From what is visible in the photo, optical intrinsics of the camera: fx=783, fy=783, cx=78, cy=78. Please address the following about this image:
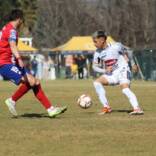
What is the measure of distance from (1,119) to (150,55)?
4405 cm

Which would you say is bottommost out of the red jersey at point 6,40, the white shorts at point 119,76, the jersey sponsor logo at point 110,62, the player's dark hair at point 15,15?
the white shorts at point 119,76

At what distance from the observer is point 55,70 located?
69812mm

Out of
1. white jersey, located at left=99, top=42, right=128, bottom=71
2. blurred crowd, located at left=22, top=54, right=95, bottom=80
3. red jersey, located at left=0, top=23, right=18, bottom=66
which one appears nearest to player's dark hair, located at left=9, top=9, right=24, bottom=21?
red jersey, located at left=0, top=23, right=18, bottom=66

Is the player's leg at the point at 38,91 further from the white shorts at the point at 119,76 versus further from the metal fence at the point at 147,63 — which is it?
the metal fence at the point at 147,63

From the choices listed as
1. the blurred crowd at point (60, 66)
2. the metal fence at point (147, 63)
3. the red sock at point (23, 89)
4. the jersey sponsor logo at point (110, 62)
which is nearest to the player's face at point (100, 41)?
the jersey sponsor logo at point (110, 62)

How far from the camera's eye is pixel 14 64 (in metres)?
15.4

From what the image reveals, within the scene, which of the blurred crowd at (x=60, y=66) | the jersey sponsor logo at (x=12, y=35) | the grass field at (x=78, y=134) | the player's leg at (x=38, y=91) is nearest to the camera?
the grass field at (x=78, y=134)

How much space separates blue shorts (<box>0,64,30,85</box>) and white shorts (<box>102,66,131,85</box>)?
7.61 feet

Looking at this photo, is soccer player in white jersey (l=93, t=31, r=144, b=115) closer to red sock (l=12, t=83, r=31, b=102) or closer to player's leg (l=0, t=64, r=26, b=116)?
red sock (l=12, t=83, r=31, b=102)

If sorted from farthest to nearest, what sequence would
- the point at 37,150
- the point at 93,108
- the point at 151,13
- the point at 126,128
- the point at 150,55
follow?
the point at 151,13, the point at 150,55, the point at 93,108, the point at 126,128, the point at 37,150

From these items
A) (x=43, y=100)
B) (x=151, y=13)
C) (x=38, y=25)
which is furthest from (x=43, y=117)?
(x=38, y=25)

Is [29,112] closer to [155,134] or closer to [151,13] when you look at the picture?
[155,134]

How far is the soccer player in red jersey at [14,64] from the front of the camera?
1507cm

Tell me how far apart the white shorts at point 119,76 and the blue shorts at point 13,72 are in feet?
7.61
